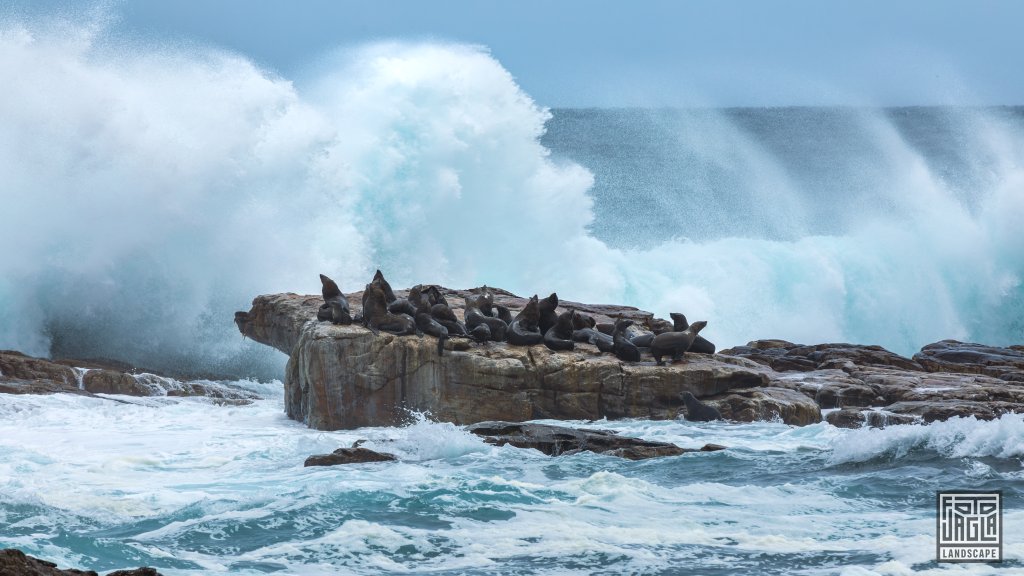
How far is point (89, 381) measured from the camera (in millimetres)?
16328

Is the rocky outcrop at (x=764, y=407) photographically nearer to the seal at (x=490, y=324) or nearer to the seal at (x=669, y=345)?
the seal at (x=669, y=345)

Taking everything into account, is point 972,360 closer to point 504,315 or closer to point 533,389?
point 504,315

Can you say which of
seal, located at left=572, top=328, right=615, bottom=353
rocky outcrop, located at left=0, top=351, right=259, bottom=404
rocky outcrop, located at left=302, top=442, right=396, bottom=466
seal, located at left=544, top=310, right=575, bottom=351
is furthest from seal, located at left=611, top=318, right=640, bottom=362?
rocky outcrop, located at left=0, top=351, right=259, bottom=404

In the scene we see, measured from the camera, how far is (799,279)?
92.5ft

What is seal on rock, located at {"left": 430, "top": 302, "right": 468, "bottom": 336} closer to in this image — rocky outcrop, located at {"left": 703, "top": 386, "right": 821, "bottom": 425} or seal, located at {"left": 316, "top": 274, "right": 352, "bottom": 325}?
seal, located at {"left": 316, "top": 274, "right": 352, "bottom": 325}

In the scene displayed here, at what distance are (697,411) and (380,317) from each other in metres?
3.86

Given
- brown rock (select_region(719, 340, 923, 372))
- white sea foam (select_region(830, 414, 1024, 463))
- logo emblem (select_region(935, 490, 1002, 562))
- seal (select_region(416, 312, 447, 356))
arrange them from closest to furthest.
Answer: logo emblem (select_region(935, 490, 1002, 562)), white sea foam (select_region(830, 414, 1024, 463)), seal (select_region(416, 312, 447, 356)), brown rock (select_region(719, 340, 923, 372))

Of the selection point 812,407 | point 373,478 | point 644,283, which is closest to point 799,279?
point 644,283

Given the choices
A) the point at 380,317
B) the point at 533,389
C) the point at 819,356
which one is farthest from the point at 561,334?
the point at 819,356

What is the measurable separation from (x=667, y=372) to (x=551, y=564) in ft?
20.9

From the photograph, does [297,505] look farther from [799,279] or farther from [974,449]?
[799,279]

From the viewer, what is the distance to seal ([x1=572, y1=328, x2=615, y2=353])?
47.2 ft

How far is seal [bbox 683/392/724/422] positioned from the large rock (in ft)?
0.77

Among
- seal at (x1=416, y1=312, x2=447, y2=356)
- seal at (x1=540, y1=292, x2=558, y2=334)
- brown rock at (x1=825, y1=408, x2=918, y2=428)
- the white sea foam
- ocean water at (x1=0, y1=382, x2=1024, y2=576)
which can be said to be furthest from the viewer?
seal at (x1=540, y1=292, x2=558, y2=334)
